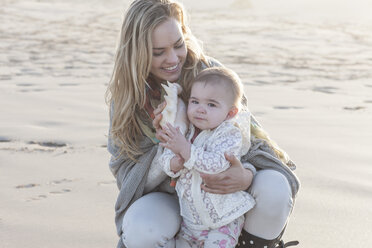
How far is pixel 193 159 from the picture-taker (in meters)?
2.77

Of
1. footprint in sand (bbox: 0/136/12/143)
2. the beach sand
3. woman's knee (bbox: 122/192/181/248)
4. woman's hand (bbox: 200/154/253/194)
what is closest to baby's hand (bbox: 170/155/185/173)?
woman's hand (bbox: 200/154/253/194)

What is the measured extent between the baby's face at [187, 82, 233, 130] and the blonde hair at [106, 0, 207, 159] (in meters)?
0.29

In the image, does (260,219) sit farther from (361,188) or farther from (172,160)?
(361,188)

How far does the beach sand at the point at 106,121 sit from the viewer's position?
3.52m

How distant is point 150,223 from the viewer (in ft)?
9.45

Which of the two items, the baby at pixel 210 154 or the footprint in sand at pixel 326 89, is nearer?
the baby at pixel 210 154

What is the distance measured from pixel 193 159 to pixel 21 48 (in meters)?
6.91

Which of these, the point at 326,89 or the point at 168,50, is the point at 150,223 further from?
the point at 326,89

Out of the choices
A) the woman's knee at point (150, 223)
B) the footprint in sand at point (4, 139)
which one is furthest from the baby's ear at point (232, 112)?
the footprint in sand at point (4, 139)

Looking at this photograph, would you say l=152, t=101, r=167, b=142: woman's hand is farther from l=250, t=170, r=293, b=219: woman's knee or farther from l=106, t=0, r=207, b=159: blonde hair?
l=250, t=170, r=293, b=219: woman's knee

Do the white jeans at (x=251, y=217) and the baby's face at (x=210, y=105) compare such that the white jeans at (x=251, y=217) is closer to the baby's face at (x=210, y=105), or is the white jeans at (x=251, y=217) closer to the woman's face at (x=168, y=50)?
the baby's face at (x=210, y=105)

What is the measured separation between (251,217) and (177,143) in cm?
46

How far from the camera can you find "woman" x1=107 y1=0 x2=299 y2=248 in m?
2.84

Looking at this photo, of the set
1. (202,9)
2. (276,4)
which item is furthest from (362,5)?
(202,9)
